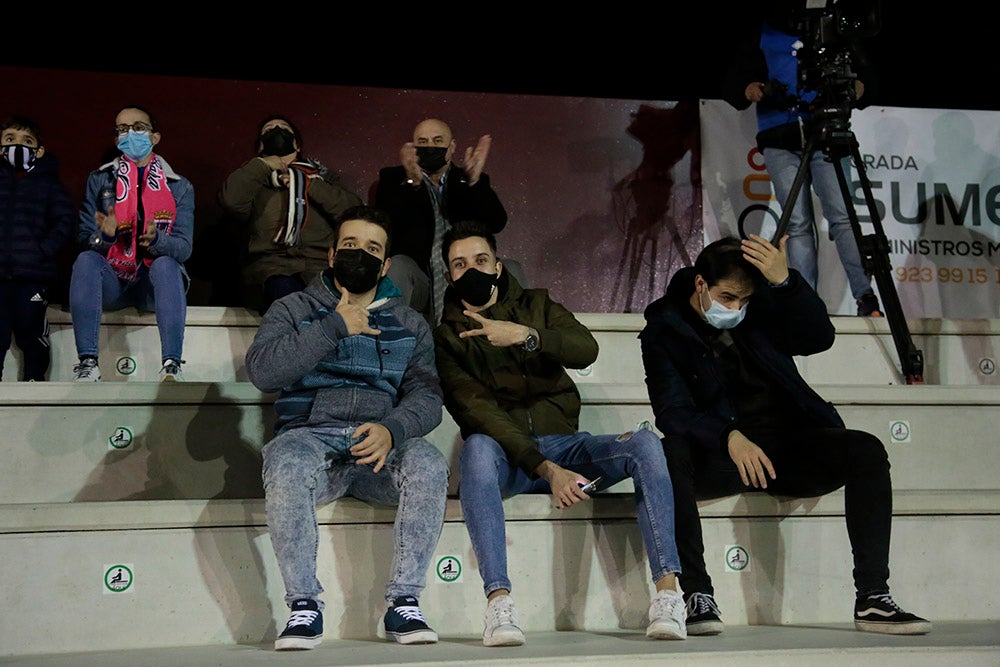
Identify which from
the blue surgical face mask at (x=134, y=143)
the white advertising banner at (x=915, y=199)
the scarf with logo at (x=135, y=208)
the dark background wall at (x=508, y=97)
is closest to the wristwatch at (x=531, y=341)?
the scarf with logo at (x=135, y=208)

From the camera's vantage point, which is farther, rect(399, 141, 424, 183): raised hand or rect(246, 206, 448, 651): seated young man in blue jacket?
rect(399, 141, 424, 183): raised hand

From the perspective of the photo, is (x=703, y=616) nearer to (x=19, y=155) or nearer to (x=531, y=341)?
(x=531, y=341)

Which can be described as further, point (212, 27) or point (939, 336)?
point (212, 27)

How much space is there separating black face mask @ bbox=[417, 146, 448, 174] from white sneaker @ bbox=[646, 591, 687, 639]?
1.99m

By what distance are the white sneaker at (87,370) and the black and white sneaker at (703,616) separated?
1837 millimetres

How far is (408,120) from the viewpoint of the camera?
4.69 m

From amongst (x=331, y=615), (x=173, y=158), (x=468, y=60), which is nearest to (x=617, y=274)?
(x=468, y=60)

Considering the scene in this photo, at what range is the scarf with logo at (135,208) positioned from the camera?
A: 3562 millimetres

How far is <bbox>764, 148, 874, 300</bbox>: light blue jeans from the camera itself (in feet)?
13.3

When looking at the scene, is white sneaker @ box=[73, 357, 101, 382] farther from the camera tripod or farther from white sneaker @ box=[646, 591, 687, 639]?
the camera tripod

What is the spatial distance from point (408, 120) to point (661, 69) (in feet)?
4.44

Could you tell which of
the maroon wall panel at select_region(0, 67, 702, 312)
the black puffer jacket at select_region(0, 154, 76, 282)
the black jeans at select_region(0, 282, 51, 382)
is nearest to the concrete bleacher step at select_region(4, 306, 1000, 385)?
the black jeans at select_region(0, 282, 51, 382)

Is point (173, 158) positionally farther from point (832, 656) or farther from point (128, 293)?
point (832, 656)

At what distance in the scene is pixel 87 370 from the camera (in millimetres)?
3273
